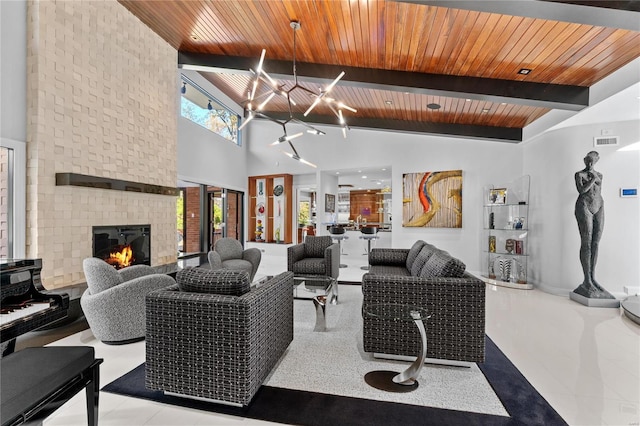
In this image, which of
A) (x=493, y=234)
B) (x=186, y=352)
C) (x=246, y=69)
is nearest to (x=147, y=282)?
(x=186, y=352)

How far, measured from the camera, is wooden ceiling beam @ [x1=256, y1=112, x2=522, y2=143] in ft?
21.0

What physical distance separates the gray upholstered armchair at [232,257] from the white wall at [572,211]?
5.05m

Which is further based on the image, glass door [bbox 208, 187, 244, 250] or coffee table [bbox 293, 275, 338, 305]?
glass door [bbox 208, 187, 244, 250]

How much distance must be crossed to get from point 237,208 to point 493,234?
668cm

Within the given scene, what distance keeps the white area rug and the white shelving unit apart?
12.8 feet

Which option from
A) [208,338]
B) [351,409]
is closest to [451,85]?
[351,409]

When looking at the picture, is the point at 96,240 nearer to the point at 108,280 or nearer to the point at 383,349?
the point at 108,280

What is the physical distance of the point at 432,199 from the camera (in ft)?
24.3

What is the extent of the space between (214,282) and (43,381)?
3.12ft

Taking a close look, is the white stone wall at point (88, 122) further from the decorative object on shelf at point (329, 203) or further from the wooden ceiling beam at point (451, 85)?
the decorative object on shelf at point (329, 203)

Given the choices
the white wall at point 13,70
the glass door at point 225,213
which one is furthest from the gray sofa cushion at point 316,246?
the white wall at point 13,70

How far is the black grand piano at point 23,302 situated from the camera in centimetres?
182

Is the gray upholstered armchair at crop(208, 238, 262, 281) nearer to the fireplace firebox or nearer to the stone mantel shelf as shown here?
the fireplace firebox

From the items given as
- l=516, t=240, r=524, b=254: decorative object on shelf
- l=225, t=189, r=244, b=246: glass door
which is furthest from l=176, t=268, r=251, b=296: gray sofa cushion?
l=225, t=189, r=244, b=246: glass door
